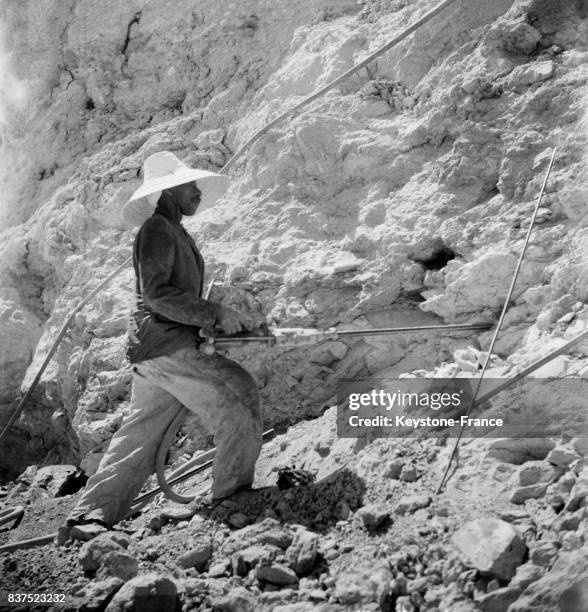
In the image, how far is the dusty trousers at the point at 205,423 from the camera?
11.0 feet

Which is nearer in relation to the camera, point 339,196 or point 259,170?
point 339,196

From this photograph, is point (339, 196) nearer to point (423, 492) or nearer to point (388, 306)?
point (388, 306)

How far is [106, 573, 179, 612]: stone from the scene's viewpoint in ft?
7.75

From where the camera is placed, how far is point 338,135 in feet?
15.8

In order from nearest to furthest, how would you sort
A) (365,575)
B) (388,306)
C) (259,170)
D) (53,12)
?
(365,575) → (388,306) → (259,170) → (53,12)

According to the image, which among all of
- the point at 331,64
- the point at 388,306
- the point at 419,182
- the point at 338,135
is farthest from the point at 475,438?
the point at 331,64

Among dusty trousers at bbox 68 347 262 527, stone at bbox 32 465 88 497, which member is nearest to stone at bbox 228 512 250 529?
dusty trousers at bbox 68 347 262 527

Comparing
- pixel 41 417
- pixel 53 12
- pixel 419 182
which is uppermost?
pixel 53 12

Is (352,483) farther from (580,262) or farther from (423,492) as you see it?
(580,262)

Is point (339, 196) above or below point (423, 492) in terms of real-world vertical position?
above

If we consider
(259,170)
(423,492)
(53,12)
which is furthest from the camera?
(53,12)

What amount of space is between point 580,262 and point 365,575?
71.8 inches

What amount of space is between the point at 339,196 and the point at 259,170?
711 mm

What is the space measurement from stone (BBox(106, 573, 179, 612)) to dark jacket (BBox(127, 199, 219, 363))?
Answer: 1131 mm
